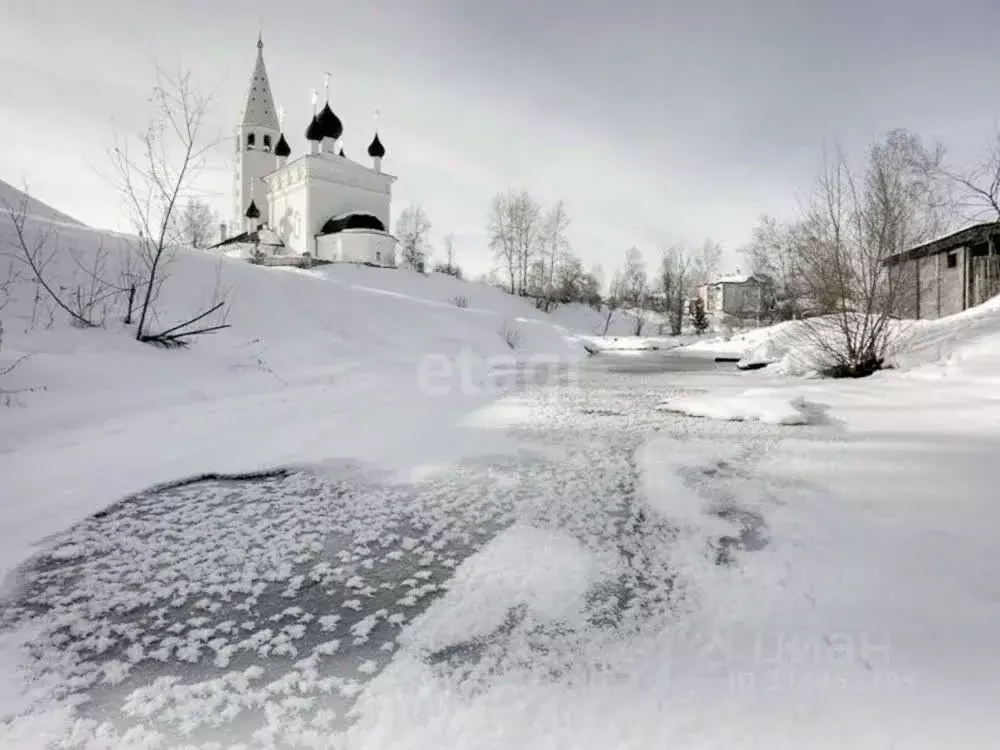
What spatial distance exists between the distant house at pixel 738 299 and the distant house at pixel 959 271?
88.3ft

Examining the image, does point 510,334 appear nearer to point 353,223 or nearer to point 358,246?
point 358,246

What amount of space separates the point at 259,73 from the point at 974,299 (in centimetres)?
5511

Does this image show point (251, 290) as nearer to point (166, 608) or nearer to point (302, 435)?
point (302, 435)

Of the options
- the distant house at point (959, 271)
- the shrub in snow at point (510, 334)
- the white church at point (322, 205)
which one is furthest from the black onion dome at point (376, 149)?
the distant house at point (959, 271)

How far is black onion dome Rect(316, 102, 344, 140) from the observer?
44.2m

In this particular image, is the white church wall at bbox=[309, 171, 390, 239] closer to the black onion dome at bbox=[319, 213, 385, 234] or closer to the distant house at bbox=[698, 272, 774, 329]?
the black onion dome at bbox=[319, 213, 385, 234]

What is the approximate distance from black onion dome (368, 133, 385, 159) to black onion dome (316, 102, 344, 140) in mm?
3076

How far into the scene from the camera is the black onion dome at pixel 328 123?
44250 mm

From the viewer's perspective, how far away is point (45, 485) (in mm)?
3689

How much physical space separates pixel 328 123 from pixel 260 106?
45.1 feet

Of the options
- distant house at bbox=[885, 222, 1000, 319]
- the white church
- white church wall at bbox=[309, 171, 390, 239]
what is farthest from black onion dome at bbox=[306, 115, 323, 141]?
distant house at bbox=[885, 222, 1000, 319]

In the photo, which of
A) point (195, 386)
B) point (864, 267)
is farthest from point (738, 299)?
point (195, 386)

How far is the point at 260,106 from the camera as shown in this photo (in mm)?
53438

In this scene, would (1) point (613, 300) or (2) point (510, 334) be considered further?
(1) point (613, 300)
